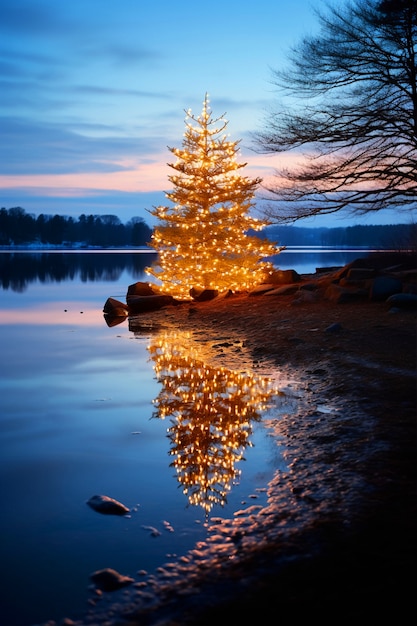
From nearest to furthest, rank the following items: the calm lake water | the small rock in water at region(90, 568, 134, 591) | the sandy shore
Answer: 1. the sandy shore
2. the small rock in water at region(90, 568, 134, 591)
3. the calm lake water

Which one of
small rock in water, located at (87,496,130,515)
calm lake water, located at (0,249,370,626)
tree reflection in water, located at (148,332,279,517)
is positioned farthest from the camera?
tree reflection in water, located at (148,332,279,517)

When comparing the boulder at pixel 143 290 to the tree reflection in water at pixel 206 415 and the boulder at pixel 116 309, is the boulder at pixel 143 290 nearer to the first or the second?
the boulder at pixel 116 309

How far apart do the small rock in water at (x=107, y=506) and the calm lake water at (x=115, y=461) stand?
0.05m

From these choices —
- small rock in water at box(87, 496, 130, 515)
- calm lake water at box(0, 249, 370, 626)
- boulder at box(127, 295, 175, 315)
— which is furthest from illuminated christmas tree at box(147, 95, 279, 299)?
small rock in water at box(87, 496, 130, 515)

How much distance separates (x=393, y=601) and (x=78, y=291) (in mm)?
26083

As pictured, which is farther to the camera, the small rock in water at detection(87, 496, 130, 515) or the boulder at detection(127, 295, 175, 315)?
the boulder at detection(127, 295, 175, 315)

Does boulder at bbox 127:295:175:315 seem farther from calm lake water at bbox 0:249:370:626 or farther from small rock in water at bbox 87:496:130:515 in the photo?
small rock in water at bbox 87:496:130:515

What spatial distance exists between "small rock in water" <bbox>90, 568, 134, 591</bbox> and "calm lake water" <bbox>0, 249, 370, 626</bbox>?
0.06 metres

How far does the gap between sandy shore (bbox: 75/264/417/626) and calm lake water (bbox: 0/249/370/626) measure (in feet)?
1.18

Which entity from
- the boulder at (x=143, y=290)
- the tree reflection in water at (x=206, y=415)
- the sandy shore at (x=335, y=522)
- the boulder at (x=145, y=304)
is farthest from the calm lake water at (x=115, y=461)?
the boulder at (x=143, y=290)

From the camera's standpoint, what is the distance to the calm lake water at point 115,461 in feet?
10.8

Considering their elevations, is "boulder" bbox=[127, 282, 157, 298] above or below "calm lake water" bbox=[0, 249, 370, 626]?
above

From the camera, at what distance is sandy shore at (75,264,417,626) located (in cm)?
276

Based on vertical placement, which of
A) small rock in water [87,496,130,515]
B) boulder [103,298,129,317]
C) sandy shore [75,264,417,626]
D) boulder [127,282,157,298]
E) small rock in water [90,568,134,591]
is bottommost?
small rock in water [90,568,134,591]
